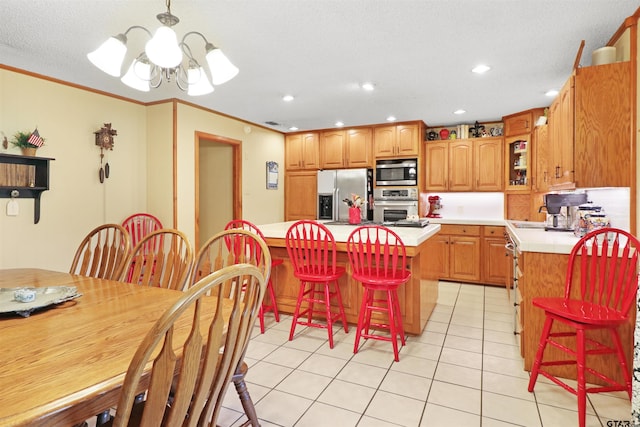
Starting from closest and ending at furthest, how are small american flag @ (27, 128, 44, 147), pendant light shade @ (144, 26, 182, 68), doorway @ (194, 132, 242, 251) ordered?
pendant light shade @ (144, 26, 182, 68) < small american flag @ (27, 128, 44, 147) < doorway @ (194, 132, 242, 251)

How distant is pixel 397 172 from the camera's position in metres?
5.24

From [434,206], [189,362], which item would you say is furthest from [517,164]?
[189,362]

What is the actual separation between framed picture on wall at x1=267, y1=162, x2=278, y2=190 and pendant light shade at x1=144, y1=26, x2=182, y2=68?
3.91 m

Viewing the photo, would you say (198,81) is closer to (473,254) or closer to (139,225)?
(139,225)

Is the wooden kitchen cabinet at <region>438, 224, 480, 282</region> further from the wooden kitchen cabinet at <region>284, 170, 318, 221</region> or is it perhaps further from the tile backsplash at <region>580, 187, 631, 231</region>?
the wooden kitchen cabinet at <region>284, 170, 318, 221</region>

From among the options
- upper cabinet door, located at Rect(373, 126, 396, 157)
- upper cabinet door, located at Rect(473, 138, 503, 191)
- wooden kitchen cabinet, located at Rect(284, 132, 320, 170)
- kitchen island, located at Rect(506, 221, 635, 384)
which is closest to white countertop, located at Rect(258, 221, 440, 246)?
kitchen island, located at Rect(506, 221, 635, 384)

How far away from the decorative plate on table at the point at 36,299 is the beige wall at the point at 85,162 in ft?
7.19

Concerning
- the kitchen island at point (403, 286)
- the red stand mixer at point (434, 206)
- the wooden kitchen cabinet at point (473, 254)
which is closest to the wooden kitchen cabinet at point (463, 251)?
the wooden kitchen cabinet at point (473, 254)

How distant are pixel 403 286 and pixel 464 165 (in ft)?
9.55

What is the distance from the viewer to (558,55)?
2.83m

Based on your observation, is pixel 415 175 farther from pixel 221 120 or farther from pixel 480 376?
pixel 480 376

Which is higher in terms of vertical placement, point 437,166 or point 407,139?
point 407,139

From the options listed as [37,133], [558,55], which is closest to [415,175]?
[558,55]

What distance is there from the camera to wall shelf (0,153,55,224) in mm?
3014
